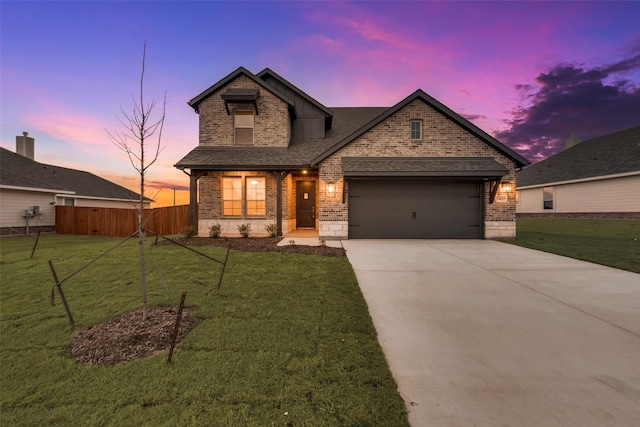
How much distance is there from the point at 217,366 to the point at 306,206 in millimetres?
11809

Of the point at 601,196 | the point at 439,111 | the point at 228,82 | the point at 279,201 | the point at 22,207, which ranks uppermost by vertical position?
the point at 228,82

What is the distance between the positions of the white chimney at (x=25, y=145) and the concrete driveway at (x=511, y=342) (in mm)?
28282

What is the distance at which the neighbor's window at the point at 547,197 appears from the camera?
2256 centimetres

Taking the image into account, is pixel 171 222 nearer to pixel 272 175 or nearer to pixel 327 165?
pixel 272 175

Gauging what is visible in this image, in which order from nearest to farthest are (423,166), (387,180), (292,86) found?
(423,166) → (387,180) → (292,86)

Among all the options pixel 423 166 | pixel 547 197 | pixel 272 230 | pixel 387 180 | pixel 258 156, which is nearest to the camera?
pixel 423 166

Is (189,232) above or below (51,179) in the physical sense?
below

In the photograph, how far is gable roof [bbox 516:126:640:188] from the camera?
18.0m

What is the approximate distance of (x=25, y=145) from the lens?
19.4m

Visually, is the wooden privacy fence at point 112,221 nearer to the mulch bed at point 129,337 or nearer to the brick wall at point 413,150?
the brick wall at point 413,150

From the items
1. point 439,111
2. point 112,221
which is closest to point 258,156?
point 439,111

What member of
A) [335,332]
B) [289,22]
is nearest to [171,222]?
[289,22]

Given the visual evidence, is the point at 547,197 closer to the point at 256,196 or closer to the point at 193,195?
the point at 256,196

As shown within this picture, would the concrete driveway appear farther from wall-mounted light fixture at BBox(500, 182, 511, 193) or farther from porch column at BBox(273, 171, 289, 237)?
porch column at BBox(273, 171, 289, 237)
